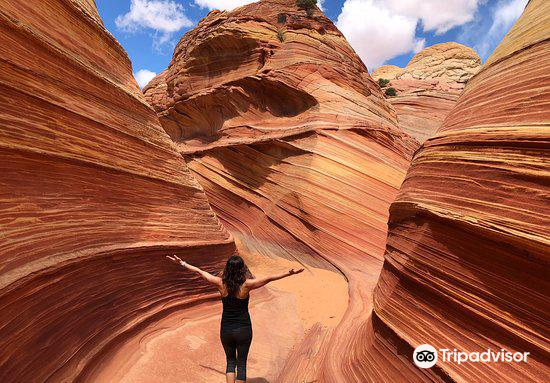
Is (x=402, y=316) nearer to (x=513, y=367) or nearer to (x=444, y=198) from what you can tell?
(x=513, y=367)

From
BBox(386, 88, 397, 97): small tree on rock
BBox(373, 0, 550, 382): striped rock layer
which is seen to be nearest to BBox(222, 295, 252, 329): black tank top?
BBox(373, 0, 550, 382): striped rock layer

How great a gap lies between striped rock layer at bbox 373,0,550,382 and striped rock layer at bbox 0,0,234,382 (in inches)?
137

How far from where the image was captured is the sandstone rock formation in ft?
54.7

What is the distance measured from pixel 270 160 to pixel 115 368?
8124 millimetres

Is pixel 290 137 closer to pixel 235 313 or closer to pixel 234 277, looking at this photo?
pixel 234 277

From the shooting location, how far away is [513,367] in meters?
2.31

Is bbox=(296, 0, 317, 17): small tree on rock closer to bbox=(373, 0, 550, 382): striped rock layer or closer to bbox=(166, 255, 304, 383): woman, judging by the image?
bbox=(373, 0, 550, 382): striped rock layer

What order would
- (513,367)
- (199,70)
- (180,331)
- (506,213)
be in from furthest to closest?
(199,70) → (180,331) → (506,213) → (513,367)

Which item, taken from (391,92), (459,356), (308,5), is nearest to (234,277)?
(459,356)

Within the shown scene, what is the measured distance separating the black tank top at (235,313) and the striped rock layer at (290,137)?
9.70 feet

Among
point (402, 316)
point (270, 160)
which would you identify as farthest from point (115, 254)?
point (270, 160)

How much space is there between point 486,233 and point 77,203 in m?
4.60

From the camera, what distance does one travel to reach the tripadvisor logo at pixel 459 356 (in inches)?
92.4

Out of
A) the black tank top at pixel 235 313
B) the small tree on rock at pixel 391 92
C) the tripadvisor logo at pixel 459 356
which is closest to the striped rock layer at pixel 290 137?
the black tank top at pixel 235 313
